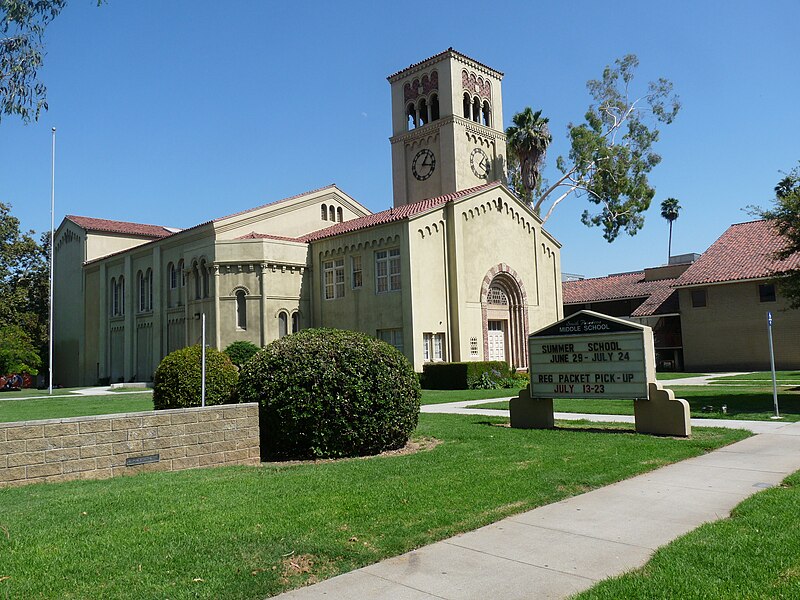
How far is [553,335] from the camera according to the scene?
548 inches

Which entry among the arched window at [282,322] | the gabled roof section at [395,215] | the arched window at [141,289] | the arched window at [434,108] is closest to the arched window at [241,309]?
the arched window at [282,322]

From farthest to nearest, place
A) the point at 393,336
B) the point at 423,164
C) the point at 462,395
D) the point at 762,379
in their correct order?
1. the point at 423,164
2. the point at 393,336
3. the point at 762,379
4. the point at 462,395

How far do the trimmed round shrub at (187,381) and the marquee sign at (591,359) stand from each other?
717 cm

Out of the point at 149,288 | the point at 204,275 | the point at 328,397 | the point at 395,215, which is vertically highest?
the point at 395,215

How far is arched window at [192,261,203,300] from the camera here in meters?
37.2

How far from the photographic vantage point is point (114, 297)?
47219 mm

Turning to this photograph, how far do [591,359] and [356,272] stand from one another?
22.3 m

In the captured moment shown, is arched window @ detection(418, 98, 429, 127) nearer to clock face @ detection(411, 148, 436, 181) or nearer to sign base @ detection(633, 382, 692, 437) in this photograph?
clock face @ detection(411, 148, 436, 181)

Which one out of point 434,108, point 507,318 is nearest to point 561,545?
point 507,318

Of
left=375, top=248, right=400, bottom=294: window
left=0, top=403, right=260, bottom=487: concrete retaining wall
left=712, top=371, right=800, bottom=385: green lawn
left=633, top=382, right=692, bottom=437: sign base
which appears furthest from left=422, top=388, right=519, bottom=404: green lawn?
left=0, top=403, right=260, bottom=487: concrete retaining wall

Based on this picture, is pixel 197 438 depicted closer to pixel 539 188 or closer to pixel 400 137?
pixel 400 137

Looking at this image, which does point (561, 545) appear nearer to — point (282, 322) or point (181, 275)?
point (282, 322)

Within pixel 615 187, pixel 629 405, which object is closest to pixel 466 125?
pixel 615 187

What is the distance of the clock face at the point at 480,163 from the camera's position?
46250mm
